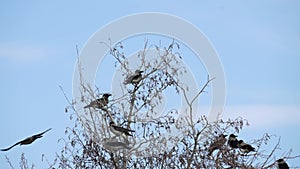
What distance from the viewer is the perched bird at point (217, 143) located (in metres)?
3.53

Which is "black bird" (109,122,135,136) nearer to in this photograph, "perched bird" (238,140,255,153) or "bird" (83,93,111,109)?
"bird" (83,93,111,109)

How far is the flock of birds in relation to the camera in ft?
10.7

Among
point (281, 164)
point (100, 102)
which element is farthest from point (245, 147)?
point (100, 102)

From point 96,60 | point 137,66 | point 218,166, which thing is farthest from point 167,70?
point 218,166

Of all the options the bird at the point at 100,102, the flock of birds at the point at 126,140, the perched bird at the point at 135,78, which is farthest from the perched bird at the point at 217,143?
the bird at the point at 100,102

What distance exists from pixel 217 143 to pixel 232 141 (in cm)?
10

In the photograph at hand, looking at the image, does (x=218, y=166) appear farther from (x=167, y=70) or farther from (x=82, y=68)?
(x=82, y=68)

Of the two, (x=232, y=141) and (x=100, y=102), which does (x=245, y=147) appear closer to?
(x=232, y=141)

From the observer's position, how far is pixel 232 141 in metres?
3.49

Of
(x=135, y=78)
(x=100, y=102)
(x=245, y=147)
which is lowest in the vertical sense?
(x=245, y=147)

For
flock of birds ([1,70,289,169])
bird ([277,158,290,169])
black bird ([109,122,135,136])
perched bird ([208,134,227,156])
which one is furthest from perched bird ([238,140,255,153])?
black bird ([109,122,135,136])

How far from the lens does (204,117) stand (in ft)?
11.6

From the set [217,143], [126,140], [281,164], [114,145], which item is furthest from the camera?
[217,143]

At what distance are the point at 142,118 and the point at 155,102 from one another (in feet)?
0.48
